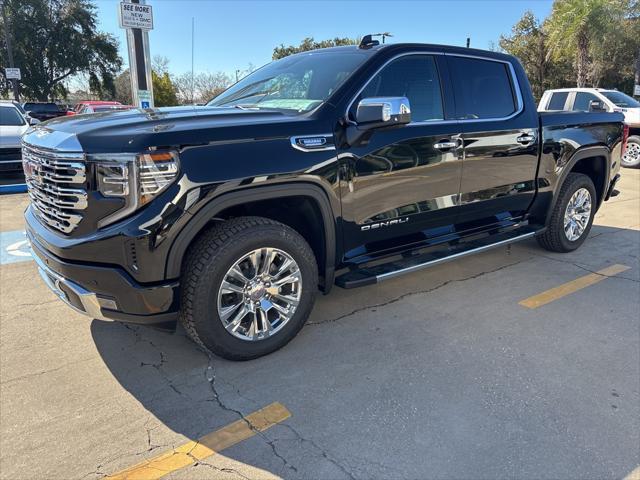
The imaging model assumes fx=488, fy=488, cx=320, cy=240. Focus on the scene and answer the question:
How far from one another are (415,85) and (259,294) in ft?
6.76

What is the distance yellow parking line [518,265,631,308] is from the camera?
13.9 feet

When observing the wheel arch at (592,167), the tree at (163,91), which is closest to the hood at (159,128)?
the wheel arch at (592,167)

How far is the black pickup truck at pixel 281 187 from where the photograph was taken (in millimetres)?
2625

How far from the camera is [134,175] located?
254 centimetres

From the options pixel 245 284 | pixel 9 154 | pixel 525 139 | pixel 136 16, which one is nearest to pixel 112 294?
pixel 245 284

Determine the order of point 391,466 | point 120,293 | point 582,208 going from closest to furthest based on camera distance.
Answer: point 391,466 < point 120,293 < point 582,208

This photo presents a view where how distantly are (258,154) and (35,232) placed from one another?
1.49 m

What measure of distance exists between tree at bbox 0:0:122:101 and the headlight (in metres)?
38.5

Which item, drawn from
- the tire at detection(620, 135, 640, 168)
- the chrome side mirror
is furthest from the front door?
the tire at detection(620, 135, 640, 168)

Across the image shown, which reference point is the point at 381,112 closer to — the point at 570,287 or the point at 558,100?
the point at 570,287

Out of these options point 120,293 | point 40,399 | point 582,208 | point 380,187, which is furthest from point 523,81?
point 40,399

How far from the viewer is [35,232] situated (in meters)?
3.04

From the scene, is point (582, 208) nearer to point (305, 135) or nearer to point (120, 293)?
point (305, 135)

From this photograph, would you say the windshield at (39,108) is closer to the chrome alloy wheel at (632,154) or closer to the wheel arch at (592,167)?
the chrome alloy wheel at (632,154)
